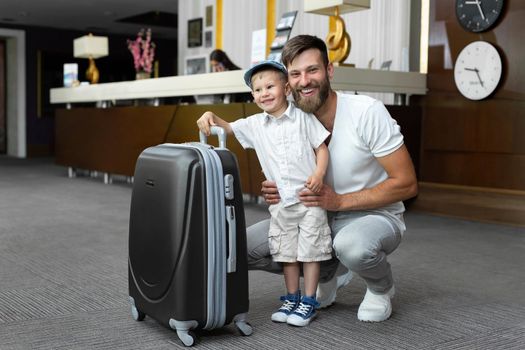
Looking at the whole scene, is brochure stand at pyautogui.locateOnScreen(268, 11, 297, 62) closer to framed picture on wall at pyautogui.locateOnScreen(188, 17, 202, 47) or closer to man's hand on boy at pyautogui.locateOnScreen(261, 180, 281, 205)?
man's hand on boy at pyautogui.locateOnScreen(261, 180, 281, 205)

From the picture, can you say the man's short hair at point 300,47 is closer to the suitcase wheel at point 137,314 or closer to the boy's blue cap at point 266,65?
the boy's blue cap at point 266,65

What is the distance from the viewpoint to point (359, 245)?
6.22 feet

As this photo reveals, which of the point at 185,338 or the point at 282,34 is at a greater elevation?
the point at 282,34

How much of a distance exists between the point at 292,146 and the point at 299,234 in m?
0.26

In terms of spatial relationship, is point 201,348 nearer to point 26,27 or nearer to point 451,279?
point 451,279

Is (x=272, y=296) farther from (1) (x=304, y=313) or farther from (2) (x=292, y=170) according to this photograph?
(2) (x=292, y=170)

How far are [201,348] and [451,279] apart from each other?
128cm

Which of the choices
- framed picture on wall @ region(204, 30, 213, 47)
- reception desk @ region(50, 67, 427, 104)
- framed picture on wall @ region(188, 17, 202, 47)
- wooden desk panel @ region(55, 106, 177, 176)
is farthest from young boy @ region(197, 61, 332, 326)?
framed picture on wall @ region(188, 17, 202, 47)

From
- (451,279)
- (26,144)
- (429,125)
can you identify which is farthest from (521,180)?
(26,144)

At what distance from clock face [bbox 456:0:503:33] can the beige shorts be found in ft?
10.1

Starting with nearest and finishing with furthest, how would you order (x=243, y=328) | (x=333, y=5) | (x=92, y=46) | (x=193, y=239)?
1. (x=193, y=239)
2. (x=243, y=328)
3. (x=333, y=5)
4. (x=92, y=46)

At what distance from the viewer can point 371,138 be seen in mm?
1981

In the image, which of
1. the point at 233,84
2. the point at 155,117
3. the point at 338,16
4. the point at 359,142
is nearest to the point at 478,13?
the point at 338,16

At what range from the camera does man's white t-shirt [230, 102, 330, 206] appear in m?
1.94
